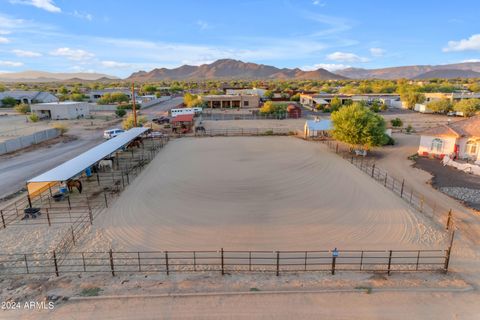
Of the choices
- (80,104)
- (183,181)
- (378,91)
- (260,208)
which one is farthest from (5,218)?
(378,91)

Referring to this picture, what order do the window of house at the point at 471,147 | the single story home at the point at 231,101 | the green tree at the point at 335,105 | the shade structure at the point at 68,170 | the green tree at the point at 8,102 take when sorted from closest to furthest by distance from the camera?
the shade structure at the point at 68,170
the window of house at the point at 471,147
the green tree at the point at 335,105
the single story home at the point at 231,101
the green tree at the point at 8,102

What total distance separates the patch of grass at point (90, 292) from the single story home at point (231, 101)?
206 ft

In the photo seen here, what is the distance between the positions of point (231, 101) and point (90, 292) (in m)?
63.7

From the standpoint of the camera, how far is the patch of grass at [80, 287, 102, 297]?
10.3 metres

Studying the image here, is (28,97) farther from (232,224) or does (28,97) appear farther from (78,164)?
(232,224)

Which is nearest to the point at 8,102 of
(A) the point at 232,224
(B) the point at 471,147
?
(A) the point at 232,224

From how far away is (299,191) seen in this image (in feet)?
65.8

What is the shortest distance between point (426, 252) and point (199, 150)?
23.6 m

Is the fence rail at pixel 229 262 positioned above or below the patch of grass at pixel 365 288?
below

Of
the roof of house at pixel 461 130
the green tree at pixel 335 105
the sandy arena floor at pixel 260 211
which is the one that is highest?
the green tree at pixel 335 105

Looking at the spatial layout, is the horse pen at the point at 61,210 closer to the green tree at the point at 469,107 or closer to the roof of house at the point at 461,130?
the roof of house at the point at 461,130

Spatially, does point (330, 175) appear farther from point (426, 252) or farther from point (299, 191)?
point (426, 252)

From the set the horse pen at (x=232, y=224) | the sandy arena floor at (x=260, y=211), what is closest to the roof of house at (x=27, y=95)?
the horse pen at (x=232, y=224)

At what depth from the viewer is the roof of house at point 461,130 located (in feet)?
88.7
